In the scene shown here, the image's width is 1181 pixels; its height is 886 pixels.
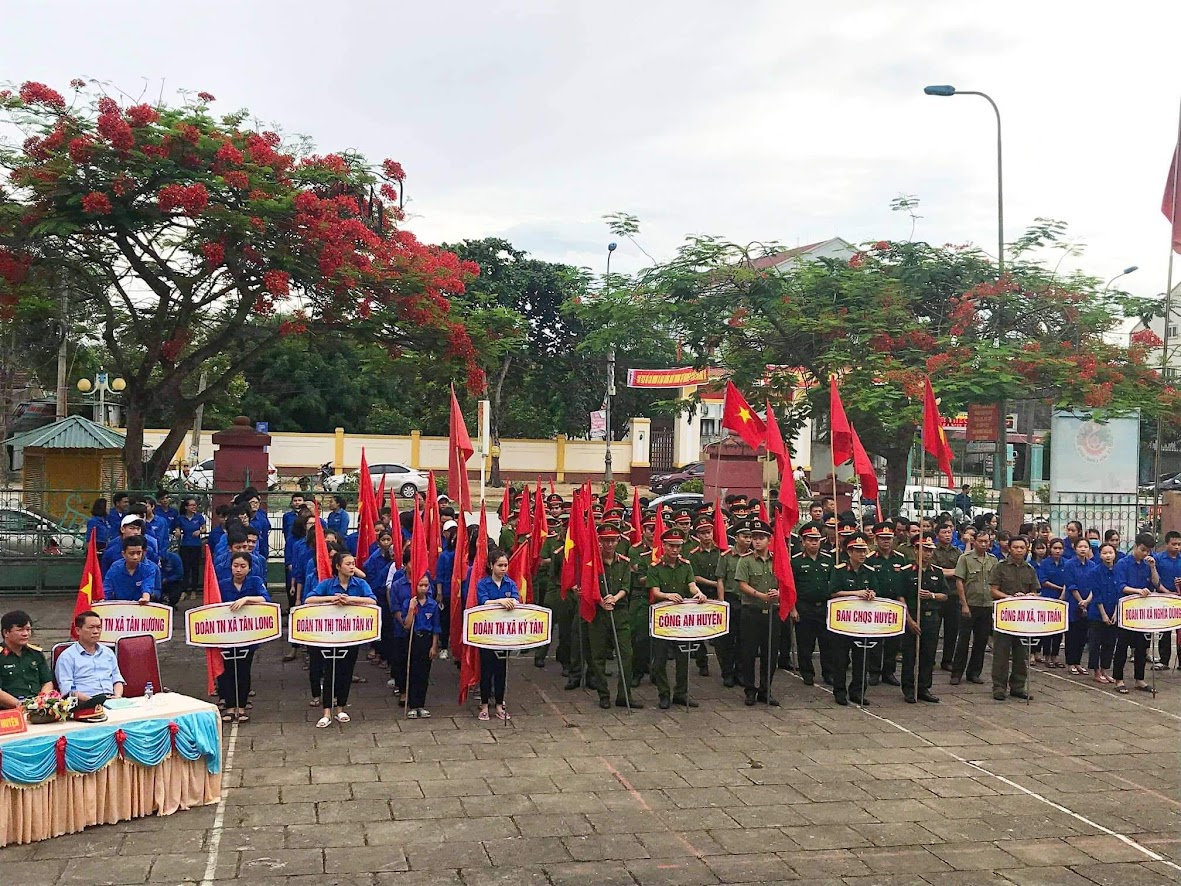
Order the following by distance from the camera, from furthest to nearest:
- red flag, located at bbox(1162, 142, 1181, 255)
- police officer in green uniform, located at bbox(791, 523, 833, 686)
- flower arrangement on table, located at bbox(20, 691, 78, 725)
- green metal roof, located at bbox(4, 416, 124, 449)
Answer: green metal roof, located at bbox(4, 416, 124, 449) → police officer in green uniform, located at bbox(791, 523, 833, 686) → red flag, located at bbox(1162, 142, 1181, 255) → flower arrangement on table, located at bbox(20, 691, 78, 725)

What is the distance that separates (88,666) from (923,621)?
24.5 ft

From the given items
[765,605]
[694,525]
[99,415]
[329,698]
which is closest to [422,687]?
[329,698]

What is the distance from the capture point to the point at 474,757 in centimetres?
900

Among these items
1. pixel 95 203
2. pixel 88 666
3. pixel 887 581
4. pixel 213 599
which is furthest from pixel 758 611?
pixel 95 203

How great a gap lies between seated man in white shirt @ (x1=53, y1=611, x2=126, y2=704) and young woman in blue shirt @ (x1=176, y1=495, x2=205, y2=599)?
769 cm

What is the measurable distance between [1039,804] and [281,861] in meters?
4.99

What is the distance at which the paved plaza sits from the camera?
22.1 ft

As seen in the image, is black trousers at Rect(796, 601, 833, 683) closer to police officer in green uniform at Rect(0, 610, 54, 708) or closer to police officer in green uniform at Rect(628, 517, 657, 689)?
police officer in green uniform at Rect(628, 517, 657, 689)

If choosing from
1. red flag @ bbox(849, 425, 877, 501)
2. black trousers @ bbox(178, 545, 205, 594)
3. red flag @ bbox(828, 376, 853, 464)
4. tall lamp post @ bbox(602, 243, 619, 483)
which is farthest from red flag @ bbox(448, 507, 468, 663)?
tall lamp post @ bbox(602, 243, 619, 483)

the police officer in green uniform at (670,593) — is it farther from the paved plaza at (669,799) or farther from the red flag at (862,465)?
the red flag at (862,465)

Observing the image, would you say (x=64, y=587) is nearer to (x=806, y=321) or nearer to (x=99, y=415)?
(x=806, y=321)

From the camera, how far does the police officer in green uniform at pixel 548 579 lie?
41.6 ft

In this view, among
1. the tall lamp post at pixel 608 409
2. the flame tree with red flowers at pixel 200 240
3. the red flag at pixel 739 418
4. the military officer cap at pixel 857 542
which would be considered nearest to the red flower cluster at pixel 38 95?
the flame tree with red flowers at pixel 200 240

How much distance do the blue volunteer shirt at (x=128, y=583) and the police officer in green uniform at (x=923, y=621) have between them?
6713 mm
